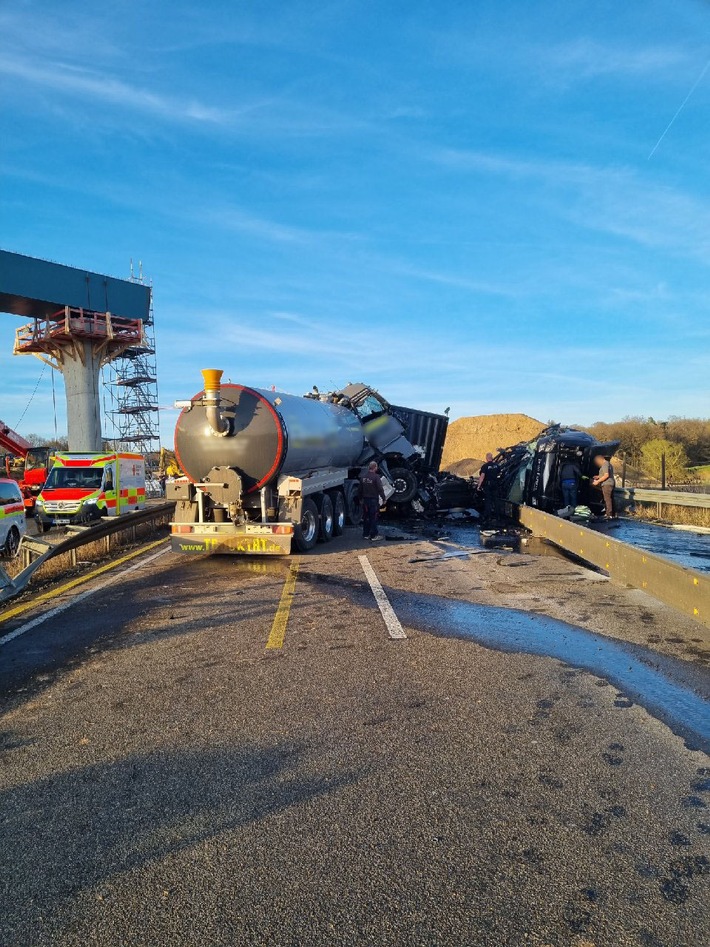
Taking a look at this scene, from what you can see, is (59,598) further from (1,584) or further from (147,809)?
(147,809)

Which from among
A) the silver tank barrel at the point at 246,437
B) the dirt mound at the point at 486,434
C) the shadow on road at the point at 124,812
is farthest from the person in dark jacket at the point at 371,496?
the dirt mound at the point at 486,434

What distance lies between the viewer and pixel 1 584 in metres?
7.14

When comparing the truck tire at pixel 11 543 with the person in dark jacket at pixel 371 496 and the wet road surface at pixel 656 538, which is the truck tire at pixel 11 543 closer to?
the person in dark jacket at pixel 371 496

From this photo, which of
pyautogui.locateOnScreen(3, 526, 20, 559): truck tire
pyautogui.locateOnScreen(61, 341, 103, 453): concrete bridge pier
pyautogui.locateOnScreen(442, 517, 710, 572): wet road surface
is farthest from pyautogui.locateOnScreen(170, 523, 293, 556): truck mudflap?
pyautogui.locateOnScreen(61, 341, 103, 453): concrete bridge pier

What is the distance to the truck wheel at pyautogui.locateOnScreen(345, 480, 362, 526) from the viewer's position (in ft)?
53.3

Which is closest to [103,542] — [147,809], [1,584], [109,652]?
[1,584]

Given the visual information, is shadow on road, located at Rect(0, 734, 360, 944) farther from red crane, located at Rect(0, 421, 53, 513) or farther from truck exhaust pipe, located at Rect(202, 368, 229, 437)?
red crane, located at Rect(0, 421, 53, 513)

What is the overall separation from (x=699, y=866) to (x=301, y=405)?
1067cm

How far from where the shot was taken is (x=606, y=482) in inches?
625

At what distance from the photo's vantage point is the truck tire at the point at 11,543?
1233cm

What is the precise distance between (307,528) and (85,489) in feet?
26.4

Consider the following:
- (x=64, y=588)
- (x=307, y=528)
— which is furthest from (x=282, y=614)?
(x=307, y=528)

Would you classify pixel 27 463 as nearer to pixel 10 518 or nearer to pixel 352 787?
pixel 10 518

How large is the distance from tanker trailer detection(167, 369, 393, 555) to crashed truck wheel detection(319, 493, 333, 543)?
1296 mm
